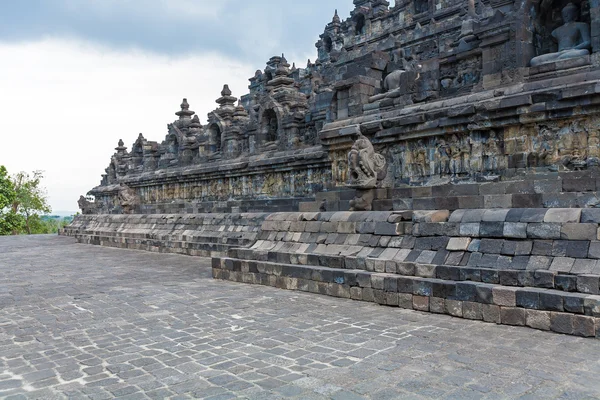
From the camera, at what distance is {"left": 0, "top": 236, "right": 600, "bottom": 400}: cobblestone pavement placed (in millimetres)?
4391

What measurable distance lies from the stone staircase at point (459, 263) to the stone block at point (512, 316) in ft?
0.04

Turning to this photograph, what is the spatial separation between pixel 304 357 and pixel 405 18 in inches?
870

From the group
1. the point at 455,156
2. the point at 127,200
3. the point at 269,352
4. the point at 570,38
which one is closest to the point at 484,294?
the point at 269,352

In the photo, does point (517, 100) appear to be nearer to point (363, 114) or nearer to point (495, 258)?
point (495, 258)

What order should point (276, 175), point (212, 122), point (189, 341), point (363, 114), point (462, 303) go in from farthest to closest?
point (212, 122) < point (276, 175) < point (363, 114) < point (462, 303) < point (189, 341)

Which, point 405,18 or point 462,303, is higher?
point 405,18

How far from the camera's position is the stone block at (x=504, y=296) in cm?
623

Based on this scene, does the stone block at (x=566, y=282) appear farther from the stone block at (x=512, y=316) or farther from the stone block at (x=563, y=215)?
the stone block at (x=563, y=215)

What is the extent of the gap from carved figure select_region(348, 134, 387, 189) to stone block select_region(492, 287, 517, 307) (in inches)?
148

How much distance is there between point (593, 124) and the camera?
24.6 feet

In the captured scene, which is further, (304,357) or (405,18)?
(405,18)

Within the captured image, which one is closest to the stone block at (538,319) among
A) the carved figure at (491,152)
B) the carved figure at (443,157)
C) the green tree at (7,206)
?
the carved figure at (491,152)

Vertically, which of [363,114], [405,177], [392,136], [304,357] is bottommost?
[304,357]

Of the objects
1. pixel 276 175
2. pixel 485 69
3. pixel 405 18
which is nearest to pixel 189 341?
pixel 485 69
